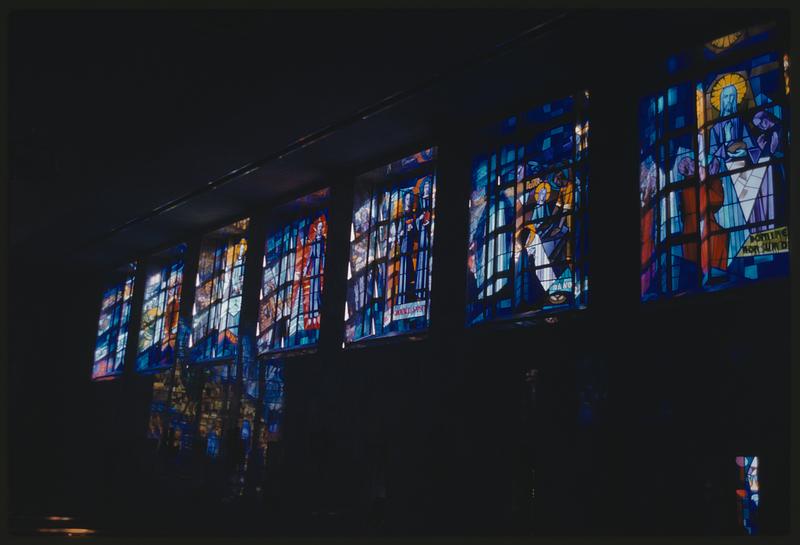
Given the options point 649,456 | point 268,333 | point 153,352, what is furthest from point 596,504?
point 153,352

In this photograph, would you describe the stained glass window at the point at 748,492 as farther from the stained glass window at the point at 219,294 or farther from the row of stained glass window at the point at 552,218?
the stained glass window at the point at 219,294

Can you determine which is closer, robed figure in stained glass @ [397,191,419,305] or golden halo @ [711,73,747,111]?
golden halo @ [711,73,747,111]

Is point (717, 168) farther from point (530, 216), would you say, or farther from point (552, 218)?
point (530, 216)

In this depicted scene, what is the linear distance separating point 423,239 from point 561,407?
3864 millimetres

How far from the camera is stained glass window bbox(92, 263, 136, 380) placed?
2048cm

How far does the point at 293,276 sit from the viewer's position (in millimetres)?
14547

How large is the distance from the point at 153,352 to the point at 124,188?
5.69 metres

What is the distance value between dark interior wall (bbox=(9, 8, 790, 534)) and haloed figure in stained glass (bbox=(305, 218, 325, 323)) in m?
0.82

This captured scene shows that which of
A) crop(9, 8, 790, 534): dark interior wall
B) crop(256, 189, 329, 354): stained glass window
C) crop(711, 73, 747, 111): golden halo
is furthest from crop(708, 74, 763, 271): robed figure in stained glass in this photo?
crop(256, 189, 329, 354): stained glass window

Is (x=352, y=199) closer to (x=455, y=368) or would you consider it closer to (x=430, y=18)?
(x=455, y=368)

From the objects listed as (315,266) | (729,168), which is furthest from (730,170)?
(315,266)

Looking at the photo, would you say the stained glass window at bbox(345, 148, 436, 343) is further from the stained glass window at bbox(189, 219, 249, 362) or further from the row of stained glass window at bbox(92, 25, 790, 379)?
the stained glass window at bbox(189, 219, 249, 362)

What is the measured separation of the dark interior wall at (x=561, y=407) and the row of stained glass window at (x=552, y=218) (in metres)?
0.30

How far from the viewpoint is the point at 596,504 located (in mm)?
8242
